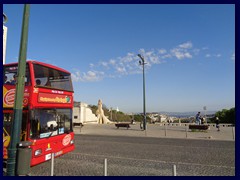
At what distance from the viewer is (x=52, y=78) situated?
9438mm

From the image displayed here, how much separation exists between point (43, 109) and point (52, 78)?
1557 millimetres

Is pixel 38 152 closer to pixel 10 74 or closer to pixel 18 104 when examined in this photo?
pixel 18 104

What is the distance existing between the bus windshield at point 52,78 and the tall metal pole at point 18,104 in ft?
5.89

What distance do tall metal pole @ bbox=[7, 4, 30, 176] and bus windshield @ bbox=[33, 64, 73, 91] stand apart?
1.79 m

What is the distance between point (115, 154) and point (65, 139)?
111 inches

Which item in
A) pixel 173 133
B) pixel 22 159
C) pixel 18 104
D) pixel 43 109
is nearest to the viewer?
pixel 22 159

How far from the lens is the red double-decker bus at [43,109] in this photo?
7923 millimetres

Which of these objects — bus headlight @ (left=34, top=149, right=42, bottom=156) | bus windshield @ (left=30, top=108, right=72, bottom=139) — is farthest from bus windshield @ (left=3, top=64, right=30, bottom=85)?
bus headlight @ (left=34, top=149, right=42, bottom=156)

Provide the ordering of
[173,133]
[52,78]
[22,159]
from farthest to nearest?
[173,133] < [52,78] < [22,159]

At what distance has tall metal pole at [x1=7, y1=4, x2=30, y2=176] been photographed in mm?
6270

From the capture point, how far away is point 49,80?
927 centimetres

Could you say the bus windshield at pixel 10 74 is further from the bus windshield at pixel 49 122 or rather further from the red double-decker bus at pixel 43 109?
the bus windshield at pixel 49 122

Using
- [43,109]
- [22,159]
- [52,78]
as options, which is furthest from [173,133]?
[22,159]

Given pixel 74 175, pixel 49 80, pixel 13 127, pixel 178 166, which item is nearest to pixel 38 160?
pixel 74 175
